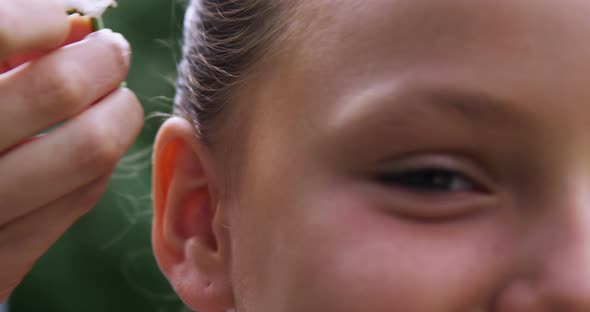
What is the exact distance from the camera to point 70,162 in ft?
3.23

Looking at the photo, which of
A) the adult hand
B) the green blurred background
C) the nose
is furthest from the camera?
the green blurred background

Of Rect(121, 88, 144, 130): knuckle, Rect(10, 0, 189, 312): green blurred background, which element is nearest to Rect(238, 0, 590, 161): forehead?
Rect(121, 88, 144, 130): knuckle

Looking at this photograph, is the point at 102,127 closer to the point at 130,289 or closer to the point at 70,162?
the point at 70,162

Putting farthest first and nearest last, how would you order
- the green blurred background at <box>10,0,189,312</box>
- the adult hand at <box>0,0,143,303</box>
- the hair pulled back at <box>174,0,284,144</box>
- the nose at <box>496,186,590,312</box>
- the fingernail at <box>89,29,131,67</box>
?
the green blurred background at <box>10,0,189,312</box>
the hair pulled back at <box>174,0,284,144</box>
the fingernail at <box>89,29,131,67</box>
the adult hand at <box>0,0,143,303</box>
the nose at <box>496,186,590,312</box>

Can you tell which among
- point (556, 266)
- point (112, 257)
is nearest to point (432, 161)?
point (556, 266)

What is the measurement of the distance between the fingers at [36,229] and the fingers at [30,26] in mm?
215

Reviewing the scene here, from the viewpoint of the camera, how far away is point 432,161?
3.09 ft

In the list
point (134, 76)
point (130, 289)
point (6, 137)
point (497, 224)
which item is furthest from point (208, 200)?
point (130, 289)

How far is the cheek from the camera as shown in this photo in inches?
34.5

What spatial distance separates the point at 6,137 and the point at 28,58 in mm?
181

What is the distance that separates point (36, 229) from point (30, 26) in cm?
29

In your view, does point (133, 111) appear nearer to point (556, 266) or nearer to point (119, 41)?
point (119, 41)

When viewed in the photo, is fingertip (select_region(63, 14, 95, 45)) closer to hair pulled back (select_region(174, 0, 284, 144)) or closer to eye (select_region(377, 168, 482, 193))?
hair pulled back (select_region(174, 0, 284, 144))

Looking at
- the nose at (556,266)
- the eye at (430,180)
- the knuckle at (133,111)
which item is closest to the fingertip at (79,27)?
the knuckle at (133,111)
